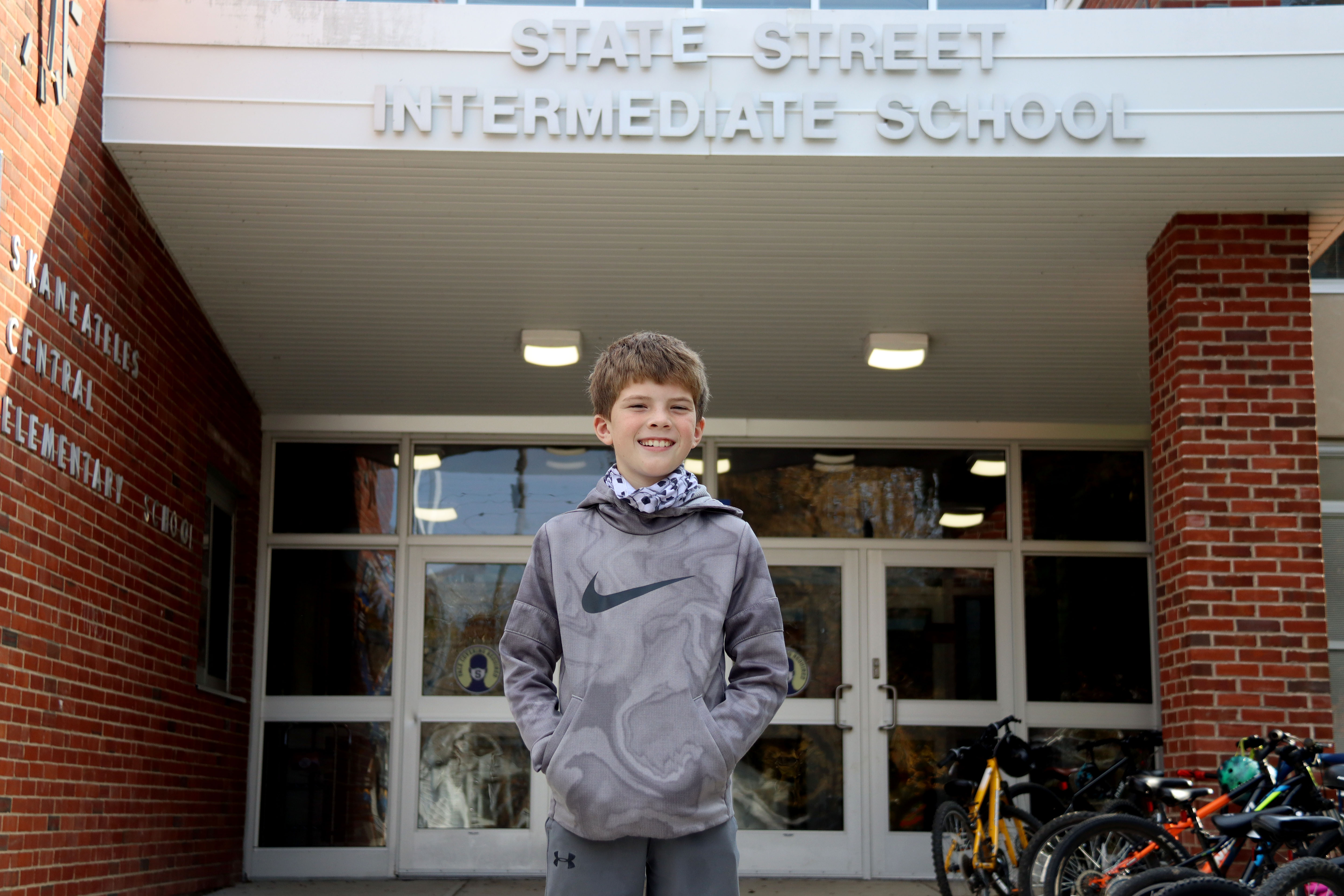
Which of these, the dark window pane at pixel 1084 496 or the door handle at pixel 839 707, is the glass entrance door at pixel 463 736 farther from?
the dark window pane at pixel 1084 496

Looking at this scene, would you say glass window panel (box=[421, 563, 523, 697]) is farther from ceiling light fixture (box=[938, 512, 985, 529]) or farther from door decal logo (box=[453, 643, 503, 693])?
ceiling light fixture (box=[938, 512, 985, 529])

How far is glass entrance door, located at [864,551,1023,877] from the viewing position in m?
8.73

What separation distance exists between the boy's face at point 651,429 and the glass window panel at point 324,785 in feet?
22.5

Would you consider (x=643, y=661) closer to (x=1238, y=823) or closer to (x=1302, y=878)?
(x=1302, y=878)

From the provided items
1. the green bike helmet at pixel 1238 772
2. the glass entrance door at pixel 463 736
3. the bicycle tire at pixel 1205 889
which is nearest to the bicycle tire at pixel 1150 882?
the bicycle tire at pixel 1205 889

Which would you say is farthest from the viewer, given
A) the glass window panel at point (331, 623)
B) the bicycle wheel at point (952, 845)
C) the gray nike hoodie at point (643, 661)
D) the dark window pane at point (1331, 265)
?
the glass window panel at point (331, 623)

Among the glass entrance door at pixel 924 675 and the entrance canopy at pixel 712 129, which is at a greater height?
the entrance canopy at pixel 712 129

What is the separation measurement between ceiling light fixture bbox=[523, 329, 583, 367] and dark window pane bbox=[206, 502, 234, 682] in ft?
6.77

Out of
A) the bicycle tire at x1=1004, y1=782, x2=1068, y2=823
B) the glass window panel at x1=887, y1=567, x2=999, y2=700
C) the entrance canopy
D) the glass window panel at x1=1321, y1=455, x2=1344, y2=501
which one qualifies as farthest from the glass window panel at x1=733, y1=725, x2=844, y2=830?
the entrance canopy

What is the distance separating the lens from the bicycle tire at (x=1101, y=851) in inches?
218

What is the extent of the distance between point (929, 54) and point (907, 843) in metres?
4.96

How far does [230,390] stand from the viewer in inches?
323

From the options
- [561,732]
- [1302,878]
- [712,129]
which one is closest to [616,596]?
[561,732]

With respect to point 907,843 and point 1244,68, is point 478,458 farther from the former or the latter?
point 1244,68
